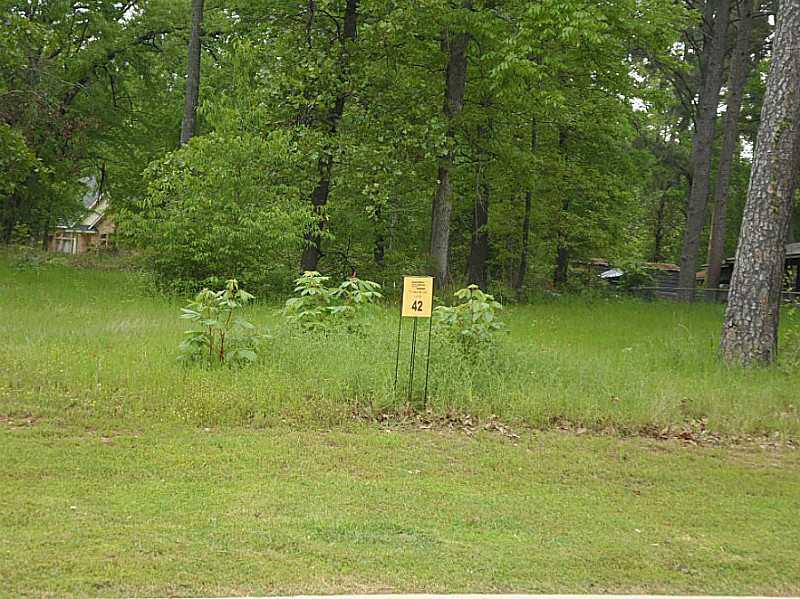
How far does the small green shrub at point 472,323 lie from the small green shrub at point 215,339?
7.67 ft

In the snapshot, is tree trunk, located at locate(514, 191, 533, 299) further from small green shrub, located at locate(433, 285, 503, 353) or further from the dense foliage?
small green shrub, located at locate(433, 285, 503, 353)

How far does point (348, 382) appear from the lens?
31.2 ft

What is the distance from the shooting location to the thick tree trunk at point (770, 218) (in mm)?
12398

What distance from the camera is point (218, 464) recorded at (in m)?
7.03

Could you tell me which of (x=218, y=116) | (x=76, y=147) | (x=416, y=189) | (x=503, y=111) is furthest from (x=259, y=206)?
(x=76, y=147)

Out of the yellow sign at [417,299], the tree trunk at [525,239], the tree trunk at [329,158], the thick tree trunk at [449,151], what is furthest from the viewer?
the tree trunk at [525,239]

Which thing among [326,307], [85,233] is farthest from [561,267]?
[85,233]

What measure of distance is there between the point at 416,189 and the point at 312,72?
4483 millimetres

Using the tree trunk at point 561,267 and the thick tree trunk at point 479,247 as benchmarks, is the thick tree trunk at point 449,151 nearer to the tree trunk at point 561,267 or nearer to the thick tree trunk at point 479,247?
the thick tree trunk at point 479,247

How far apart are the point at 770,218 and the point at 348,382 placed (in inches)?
269

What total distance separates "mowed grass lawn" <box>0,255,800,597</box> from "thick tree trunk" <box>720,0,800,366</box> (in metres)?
0.68

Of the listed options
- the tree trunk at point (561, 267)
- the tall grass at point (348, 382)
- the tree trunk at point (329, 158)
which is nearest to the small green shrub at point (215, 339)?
the tall grass at point (348, 382)

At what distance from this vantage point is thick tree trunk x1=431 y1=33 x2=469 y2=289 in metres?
21.5

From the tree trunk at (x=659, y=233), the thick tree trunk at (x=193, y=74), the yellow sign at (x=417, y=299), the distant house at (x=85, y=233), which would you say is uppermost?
the thick tree trunk at (x=193, y=74)
